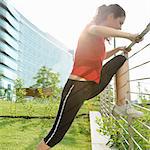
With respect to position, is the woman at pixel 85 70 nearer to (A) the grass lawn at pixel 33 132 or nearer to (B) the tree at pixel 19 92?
(A) the grass lawn at pixel 33 132

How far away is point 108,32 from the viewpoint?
2037 millimetres

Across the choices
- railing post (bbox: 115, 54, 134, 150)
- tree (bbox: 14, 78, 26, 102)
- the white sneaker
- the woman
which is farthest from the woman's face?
tree (bbox: 14, 78, 26, 102)

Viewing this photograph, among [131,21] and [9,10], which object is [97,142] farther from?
[9,10]

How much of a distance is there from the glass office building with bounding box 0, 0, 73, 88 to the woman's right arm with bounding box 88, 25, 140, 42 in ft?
24.1

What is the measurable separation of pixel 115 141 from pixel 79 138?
1108 millimetres

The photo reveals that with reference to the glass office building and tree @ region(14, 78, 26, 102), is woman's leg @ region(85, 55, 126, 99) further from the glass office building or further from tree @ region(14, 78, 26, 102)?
the glass office building

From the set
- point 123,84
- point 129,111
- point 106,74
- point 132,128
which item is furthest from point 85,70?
point 123,84

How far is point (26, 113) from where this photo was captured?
22.0 feet

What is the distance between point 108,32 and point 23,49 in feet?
249

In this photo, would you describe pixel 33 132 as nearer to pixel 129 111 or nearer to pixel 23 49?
pixel 129 111

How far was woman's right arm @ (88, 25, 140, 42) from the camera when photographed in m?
1.97

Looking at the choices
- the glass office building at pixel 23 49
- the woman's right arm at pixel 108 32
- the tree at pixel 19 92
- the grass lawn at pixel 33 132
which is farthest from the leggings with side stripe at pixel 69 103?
A: the glass office building at pixel 23 49

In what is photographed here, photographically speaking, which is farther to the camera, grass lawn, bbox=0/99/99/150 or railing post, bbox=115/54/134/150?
grass lawn, bbox=0/99/99/150

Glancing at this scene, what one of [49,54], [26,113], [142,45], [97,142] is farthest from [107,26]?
[49,54]
